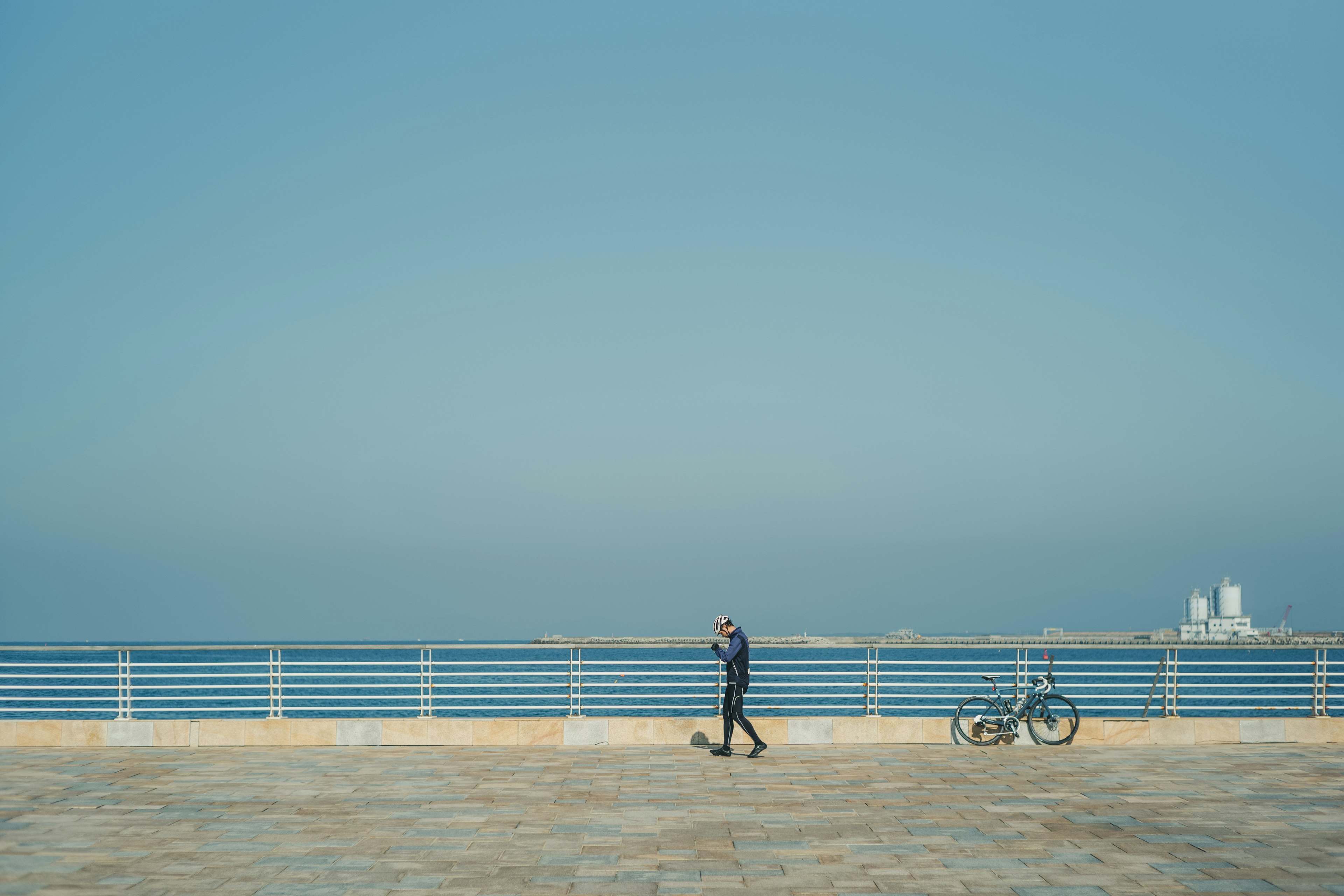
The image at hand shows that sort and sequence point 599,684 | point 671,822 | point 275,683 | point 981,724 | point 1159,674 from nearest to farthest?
point 671,822 → point 981,724 → point 275,683 → point 1159,674 → point 599,684

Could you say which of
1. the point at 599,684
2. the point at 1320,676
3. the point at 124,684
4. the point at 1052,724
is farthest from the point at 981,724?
the point at 599,684

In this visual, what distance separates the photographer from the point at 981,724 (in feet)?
45.0

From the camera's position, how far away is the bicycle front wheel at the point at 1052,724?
13766 millimetres

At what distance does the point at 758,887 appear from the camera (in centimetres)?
→ 675

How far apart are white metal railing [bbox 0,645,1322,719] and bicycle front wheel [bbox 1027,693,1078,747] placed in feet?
1.48

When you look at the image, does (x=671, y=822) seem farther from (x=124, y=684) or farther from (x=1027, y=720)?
(x=124, y=684)

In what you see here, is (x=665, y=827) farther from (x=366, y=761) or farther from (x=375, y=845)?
(x=366, y=761)

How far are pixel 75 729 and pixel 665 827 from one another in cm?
954

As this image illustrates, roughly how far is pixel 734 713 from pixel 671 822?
4.05m

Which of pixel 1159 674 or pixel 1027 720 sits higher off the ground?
pixel 1159 674

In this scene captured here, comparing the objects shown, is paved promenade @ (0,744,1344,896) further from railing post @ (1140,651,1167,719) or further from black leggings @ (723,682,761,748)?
railing post @ (1140,651,1167,719)

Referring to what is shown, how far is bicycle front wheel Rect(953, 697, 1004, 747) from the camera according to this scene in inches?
541

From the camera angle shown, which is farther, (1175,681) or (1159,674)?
(1159,674)

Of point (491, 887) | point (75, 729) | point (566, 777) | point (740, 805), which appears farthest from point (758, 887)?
point (75, 729)
